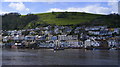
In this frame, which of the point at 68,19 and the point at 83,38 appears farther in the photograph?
the point at 68,19

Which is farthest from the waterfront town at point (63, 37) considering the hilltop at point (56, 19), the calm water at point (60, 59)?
the calm water at point (60, 59)

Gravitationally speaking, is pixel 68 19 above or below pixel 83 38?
above

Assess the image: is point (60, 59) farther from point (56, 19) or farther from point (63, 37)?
point (56, 19)

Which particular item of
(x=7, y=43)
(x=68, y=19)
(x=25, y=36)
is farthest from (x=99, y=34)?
(x=7, y=43)

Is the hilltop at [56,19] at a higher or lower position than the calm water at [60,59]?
higher

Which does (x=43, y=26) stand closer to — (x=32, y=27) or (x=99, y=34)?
(x=32, y=27)

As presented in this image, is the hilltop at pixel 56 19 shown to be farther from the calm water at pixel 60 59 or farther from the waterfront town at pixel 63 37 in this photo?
the calm water at pixel 60 59

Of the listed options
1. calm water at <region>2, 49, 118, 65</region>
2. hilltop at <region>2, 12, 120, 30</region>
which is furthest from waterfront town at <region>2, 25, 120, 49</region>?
calm water at <region>2, 49, 118, 65</region>
